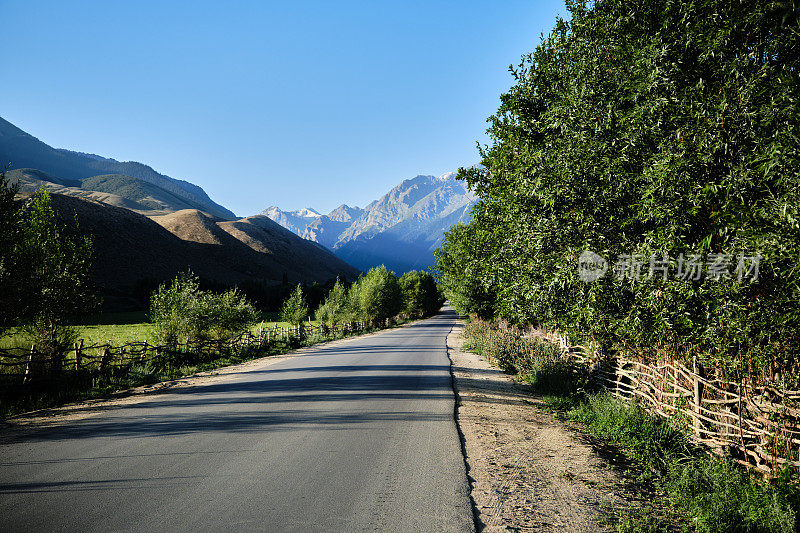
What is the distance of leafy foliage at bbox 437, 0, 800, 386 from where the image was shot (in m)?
4.74

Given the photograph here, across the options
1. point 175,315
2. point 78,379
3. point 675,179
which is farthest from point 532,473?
point 175,315

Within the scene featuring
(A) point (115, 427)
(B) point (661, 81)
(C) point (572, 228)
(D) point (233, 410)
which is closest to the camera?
(B) point (661, 81)

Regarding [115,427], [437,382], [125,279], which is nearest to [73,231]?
[115,427]

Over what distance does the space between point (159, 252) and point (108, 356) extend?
112 m

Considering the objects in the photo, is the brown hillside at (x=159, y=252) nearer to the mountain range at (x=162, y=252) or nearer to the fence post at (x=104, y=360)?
the mountain range at (x=162, y=252)

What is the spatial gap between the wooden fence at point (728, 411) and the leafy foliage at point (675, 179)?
35 centimetres

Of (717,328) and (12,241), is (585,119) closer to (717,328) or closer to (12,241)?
(717,328)

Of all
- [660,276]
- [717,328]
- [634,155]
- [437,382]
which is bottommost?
[437,382]

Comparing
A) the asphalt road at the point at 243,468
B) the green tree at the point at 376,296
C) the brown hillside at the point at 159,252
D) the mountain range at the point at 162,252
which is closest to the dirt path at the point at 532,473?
the asphalt road at the point at 243,468

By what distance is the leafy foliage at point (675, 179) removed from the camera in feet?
15.5

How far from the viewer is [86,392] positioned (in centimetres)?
1157

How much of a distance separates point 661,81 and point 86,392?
52.8 ft

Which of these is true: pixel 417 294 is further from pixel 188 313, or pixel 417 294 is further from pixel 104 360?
pixel 104 360

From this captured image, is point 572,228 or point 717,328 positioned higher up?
point 572,228
